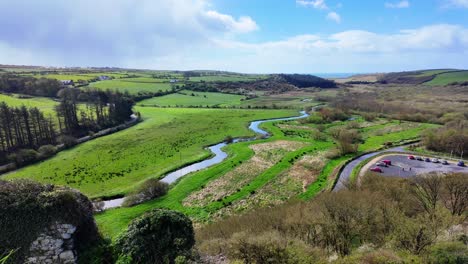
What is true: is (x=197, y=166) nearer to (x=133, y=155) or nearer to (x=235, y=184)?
(x=235, y=184)

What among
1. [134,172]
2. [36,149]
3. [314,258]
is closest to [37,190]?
[314,258]

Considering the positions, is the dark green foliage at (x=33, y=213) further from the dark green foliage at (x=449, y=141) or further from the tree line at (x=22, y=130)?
the dark green foliage at (x=449, y=141)

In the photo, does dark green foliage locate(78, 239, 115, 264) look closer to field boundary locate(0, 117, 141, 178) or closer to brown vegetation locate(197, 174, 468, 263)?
brown vegetation locate(197, 174, 468, 263)

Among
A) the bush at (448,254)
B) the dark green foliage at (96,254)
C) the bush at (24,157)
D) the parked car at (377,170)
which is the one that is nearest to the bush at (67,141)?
the bush at (24,157)

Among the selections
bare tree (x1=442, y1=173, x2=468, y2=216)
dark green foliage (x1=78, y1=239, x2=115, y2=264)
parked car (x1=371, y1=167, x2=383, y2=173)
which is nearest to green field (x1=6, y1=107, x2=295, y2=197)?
dark green foliage (x1=78, y1=239, x2=115, y2=264)

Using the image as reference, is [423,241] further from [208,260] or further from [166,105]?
[166,105]

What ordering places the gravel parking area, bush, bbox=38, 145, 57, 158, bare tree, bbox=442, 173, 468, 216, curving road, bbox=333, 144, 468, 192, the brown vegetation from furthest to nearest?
bush, bbox=38, 145, 57, 158 < the gravel parking area < curving road, bbox=333, 144, 468, 192 < bare tree, bbox=442, 173, 468, 216 < the brown vegetation

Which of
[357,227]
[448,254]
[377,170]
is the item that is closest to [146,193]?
[357,227]
